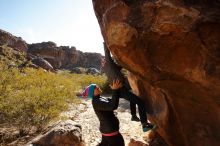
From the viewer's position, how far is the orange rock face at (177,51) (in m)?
5.50

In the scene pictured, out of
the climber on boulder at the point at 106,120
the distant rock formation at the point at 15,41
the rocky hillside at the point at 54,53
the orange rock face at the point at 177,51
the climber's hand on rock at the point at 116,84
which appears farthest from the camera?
the rocky hillside at the point at 54,53

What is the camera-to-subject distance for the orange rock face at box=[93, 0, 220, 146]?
5.50 meters

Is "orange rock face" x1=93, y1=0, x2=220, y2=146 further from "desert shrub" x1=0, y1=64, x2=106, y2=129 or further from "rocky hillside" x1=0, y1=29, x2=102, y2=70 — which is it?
"rocky hillside" x1=0, y1=29, x2=102, y2=70

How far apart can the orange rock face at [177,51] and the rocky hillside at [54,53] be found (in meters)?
42.7

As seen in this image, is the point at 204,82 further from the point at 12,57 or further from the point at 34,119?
the point at 12,57

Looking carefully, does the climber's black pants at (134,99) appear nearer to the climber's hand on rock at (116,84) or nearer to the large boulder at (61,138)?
the climber's hand on rock at (116,84)

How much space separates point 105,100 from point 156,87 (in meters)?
A: 1.34

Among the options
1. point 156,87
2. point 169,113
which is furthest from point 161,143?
point 156,87

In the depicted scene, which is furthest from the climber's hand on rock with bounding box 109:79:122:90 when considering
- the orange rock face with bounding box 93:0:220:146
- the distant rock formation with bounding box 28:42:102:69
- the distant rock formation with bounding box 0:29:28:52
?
the distant rock formation with bounding box 28:42:102:69

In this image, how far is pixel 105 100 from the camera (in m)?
6.95

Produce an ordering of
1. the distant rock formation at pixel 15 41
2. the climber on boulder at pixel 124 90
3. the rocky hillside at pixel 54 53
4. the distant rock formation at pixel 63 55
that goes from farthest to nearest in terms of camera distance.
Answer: the distant rock formation at pixel 63 55 → the rocky hillside at pixel 54 53 → the distant rock formation at pixel 15 41 → the climber on boulder at pixel 124 90

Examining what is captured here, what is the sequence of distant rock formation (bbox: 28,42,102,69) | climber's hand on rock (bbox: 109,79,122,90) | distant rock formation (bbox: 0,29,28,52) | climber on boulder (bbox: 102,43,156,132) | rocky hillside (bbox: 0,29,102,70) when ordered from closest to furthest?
climber's hand on rock (bbox: 109,79,122,90), climber on boulder (bbox: 102,43,156,132), distant rock formation (bbox: 0,29,28,52), rocky hillside (bbox: 0,29,102,70), distant rock formation (bbox: 28,42,102,69)

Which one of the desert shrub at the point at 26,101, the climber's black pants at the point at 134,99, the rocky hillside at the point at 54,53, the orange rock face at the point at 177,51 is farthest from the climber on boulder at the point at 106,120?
the rocky hillside at the point at 54,53

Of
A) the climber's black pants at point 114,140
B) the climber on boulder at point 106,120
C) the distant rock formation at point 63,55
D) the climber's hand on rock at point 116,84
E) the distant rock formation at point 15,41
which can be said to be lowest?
the climber's black pants at point 114,140
